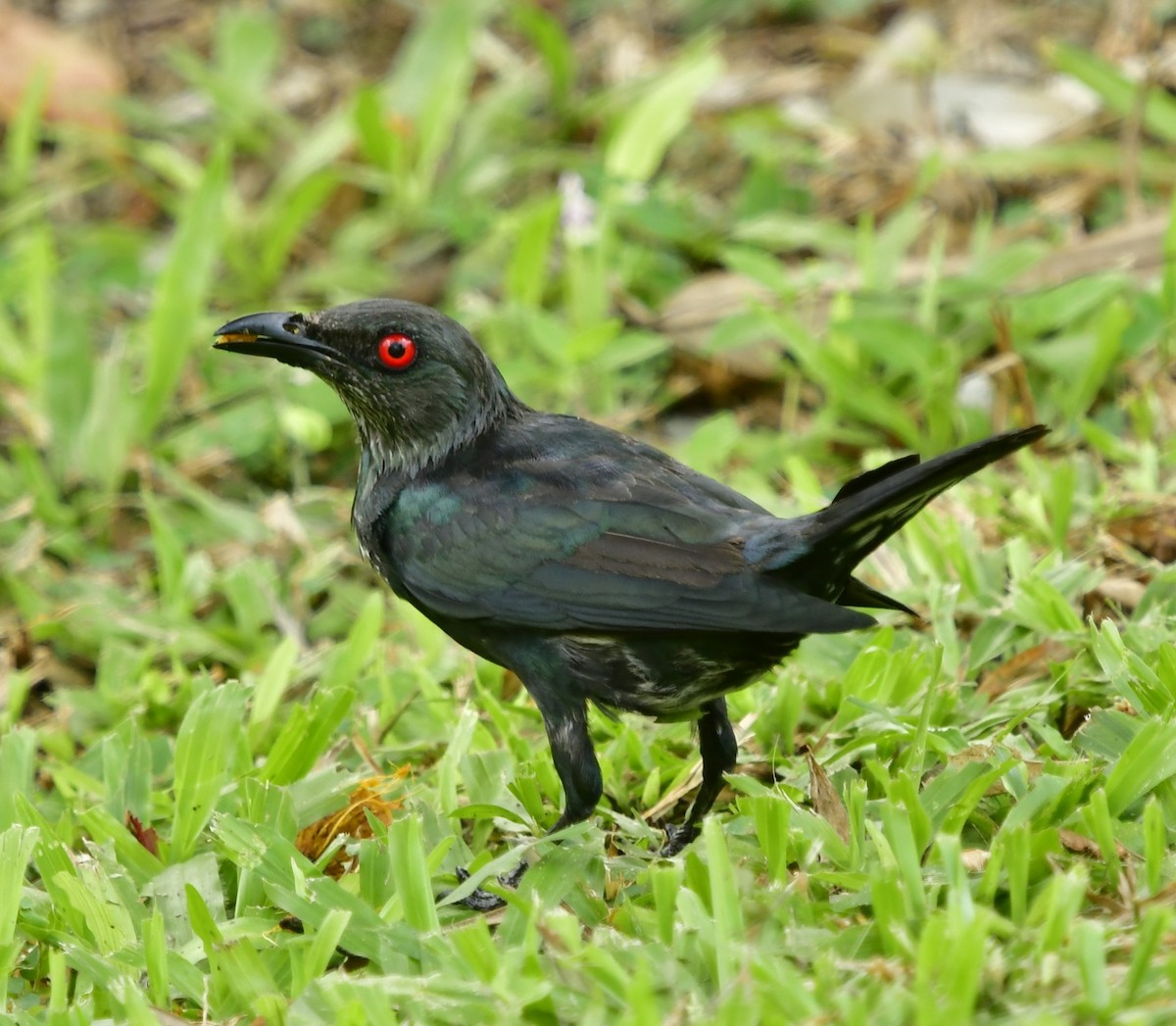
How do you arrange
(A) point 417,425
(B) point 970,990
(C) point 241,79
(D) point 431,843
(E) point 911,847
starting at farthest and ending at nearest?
(C) point 241,79 < (A) point 417,425 < (D) point 431,843 < (E) point 911,847 < (B) point 970,990

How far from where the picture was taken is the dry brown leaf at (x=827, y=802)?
3.73 metres

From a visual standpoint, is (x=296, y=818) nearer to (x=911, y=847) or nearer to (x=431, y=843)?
(x=431, y=843)

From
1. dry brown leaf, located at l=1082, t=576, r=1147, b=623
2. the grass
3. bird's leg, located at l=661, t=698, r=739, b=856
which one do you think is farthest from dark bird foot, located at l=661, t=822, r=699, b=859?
dry brown leaf, located at l=1082, t=576, r=1147, b=623

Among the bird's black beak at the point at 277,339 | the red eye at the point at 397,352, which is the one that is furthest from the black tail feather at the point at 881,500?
the bird's black beak at the point at 277,339

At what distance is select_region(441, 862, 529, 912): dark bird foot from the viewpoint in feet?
A: 12.4

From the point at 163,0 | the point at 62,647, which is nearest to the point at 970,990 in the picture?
the point at 62,647

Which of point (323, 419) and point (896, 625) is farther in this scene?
point (323, 419)

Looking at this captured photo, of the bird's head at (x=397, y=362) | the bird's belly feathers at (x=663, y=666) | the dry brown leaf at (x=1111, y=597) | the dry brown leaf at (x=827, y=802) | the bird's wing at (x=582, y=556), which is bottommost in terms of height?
the dry brown leaf at (x=827, y=802)

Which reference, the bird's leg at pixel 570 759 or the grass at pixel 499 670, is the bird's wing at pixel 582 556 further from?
the grass at pixel 499 670

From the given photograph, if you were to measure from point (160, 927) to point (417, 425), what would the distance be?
1485mm

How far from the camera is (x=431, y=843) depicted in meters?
3.97

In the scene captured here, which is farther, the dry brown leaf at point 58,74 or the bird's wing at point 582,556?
the dry brown leaf at point 58,74

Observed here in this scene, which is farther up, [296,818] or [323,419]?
[323,419]

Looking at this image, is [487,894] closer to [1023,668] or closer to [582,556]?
[582,556]
